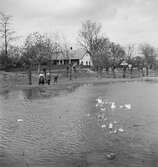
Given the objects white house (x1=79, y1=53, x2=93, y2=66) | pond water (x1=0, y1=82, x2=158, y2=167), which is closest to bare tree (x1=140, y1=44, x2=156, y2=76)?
white house (x1=79, y1=53, x2=93, y2=66)

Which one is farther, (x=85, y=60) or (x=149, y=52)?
(x=149, y=52)

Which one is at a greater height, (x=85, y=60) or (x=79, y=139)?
(x=85, y=60)

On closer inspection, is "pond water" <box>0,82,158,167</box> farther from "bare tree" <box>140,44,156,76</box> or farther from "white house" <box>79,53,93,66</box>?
"bare tree" <box>140,44,156,76</box>

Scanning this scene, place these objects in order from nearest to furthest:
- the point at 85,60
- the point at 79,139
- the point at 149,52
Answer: the point at 79,139
the point at 85,60
the point at 149,52

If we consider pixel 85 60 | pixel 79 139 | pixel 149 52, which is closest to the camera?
pixel 79 139

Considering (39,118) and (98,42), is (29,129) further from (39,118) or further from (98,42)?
(98,42)

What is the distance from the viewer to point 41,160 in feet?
23.0

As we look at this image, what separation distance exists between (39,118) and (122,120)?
337 cm

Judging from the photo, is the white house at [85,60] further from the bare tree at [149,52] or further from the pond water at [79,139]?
the pond water at [79,139]

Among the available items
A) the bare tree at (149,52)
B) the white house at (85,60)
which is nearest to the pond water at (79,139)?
the white house at (85,60)

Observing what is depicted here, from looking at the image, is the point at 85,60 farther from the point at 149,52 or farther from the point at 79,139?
the point at 79,139

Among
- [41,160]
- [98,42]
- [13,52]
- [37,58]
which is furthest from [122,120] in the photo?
[98,42]

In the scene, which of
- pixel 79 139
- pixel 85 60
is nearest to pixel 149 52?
pixel 85 60

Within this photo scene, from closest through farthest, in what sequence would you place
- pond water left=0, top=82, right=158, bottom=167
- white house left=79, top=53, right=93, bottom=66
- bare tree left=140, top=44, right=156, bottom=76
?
pond water left=0, top=82, right=158, bottom=167, white house left=79, top=53, right=93, bottom=66, bare tree left=140, top=44, right=156, bottom=76
